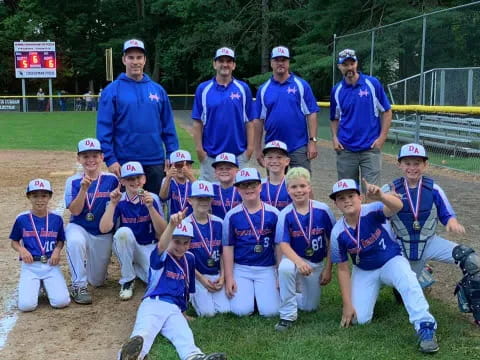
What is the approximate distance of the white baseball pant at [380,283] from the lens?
13.8ft

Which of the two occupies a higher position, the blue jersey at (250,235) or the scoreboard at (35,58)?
the scoreboard at (35,58)

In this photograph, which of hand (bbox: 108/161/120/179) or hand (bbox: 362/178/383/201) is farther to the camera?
hand (bbox: 108/161/120/179)

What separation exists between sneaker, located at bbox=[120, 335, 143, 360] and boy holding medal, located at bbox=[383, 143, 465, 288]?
223 centimetres

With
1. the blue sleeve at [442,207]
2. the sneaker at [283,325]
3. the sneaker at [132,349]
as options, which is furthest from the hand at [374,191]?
the sneaker at [132,349]

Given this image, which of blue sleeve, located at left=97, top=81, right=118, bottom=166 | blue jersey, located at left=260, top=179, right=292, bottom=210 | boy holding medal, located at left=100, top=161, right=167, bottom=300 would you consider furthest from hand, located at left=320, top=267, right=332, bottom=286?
blue sleeve, located at left=97, top=81, right=118, bottom=166

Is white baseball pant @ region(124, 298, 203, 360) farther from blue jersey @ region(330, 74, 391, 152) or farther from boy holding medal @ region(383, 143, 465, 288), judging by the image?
blue jersey @ region(330, 74, 391, 152)

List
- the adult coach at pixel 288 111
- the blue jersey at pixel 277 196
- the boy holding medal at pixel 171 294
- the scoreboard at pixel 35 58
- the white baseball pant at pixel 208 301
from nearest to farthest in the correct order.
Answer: the boy holding medal at pixel 171 294 → the white baseball pant at pixel 208 301 → the blue jersey at pixel 277 196 → the adult coach at pixel 288 111 → the scoreboard at pixel 35 58

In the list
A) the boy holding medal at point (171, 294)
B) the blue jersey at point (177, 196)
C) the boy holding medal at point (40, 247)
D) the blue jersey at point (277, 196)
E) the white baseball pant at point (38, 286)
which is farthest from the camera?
the blue jersey at point (177, 196)

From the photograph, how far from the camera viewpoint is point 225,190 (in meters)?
5.45

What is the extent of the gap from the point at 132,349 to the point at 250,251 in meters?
1.52

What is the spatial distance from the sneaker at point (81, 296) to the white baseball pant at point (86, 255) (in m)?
0.04

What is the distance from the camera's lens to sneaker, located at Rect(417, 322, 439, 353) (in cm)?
389

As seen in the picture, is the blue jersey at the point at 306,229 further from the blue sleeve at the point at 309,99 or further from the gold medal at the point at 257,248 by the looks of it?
the blue sleeve at the point at 309,99

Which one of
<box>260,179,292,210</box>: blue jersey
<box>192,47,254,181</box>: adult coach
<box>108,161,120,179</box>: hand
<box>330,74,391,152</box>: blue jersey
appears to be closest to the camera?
<box>260,179,292,210</box>: blue jersey
